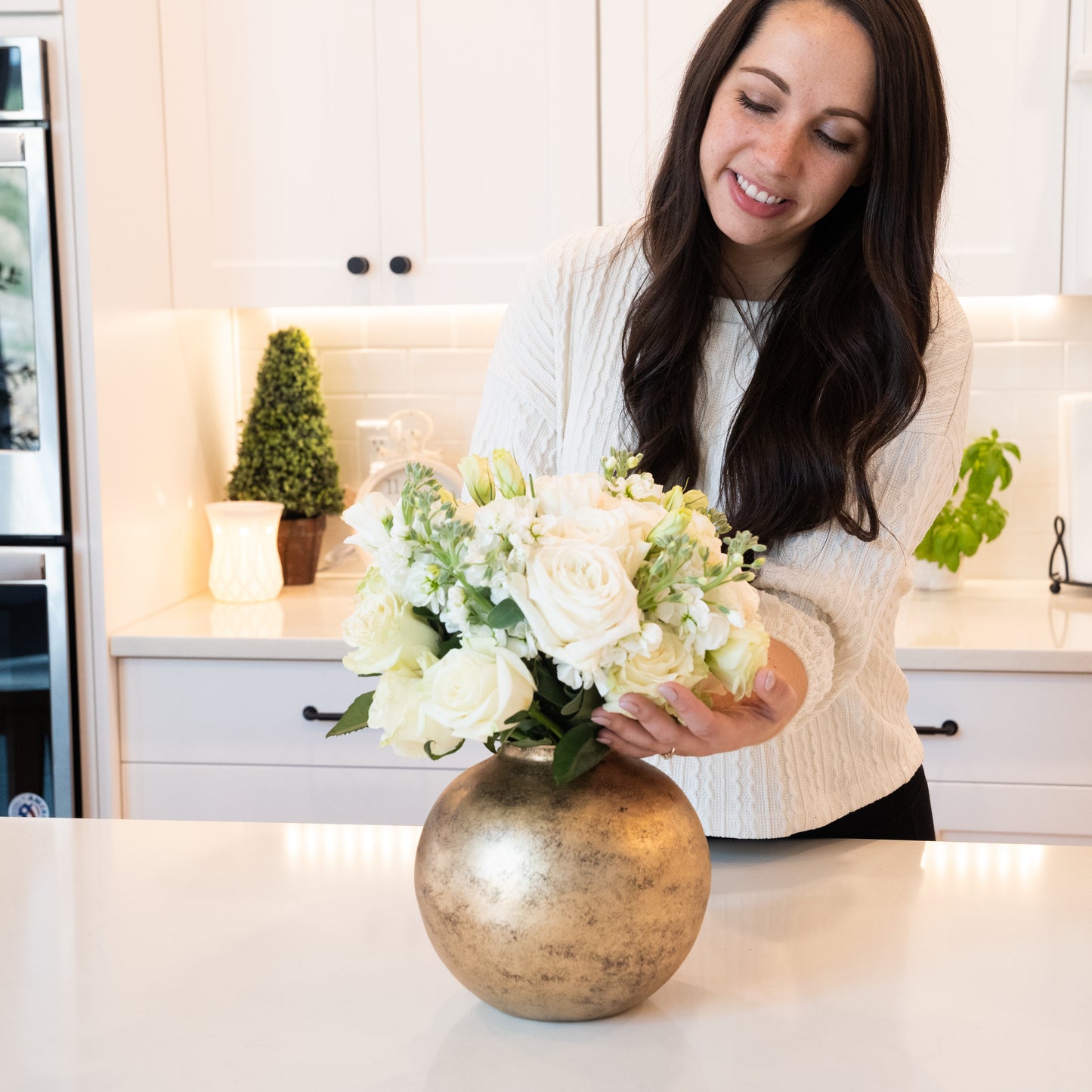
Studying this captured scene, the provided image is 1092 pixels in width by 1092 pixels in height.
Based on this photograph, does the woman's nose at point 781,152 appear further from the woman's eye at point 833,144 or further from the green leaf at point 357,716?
the green leaf at point 357,716

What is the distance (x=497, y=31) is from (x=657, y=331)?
1266 mm

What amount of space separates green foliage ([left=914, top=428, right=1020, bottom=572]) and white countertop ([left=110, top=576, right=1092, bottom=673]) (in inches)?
3.5

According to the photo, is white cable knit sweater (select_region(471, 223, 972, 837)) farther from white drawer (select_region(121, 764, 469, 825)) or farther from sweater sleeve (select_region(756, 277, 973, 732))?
white drawer (select_region(121, 764, 469, 825))

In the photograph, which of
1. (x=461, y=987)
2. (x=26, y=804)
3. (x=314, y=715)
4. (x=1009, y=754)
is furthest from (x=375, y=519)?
(x=26, y=804)

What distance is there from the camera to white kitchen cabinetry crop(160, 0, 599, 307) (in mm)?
2336

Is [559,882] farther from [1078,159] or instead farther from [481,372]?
[481,372]

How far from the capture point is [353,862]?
3.64 ft

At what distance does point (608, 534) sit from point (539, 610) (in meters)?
0.06

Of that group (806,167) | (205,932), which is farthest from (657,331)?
(205,932)

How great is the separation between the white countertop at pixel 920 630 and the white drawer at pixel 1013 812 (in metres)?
0.20

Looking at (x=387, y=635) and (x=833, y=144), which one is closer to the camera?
(x=387, y=635)

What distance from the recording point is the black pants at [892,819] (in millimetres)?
1357

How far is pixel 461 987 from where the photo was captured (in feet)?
2.88

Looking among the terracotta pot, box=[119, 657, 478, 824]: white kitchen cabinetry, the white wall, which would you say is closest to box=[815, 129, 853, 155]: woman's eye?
box=[119, 657, 478, 824]: white kitchen cabinetry
